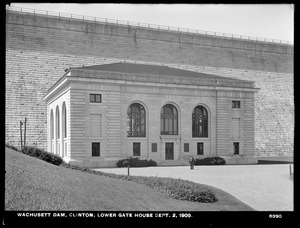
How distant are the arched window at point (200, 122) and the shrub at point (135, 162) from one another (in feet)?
23.2

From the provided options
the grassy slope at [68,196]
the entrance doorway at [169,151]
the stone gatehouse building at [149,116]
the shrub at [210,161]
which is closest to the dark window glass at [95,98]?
the stone gatehouse building at [149,116]

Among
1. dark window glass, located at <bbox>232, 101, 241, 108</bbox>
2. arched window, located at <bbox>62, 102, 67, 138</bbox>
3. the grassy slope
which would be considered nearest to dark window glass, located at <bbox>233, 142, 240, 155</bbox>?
dark window glass, located at <bbox>232, 101, 241, 108</bbox>

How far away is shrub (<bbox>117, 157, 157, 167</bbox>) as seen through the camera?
31.5m

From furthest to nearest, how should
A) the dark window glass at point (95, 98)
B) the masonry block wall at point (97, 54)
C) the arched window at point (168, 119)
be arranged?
the masonry block wall at point (97, 54) < the arched window at point (168, 119) < the dark window glass at point (95, 98)

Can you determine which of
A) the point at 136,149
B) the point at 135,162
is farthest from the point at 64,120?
the point at 135,162

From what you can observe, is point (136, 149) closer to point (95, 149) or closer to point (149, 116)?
point (149, 116)

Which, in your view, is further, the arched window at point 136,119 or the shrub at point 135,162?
the arched window at point 136,119

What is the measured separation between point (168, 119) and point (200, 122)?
4189mm

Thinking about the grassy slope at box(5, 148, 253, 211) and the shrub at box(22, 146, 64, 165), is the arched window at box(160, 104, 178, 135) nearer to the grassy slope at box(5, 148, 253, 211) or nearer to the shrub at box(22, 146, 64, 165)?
the shrub at box(22, 146, 64, 165)

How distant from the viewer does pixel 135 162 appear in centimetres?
3238

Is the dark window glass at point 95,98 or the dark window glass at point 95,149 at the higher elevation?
the dark window glass at point 95,98

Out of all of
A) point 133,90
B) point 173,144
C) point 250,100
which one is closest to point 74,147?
point 133,90

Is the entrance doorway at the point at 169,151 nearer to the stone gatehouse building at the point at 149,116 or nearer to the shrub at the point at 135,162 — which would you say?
the stone gatehouse building at the point at 149,116

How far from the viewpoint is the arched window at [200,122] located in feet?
123
